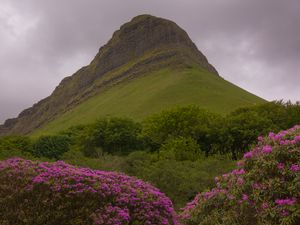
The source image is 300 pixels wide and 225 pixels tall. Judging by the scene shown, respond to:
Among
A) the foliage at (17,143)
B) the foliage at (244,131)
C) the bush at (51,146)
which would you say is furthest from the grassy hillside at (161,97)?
the foliage at (244,131)

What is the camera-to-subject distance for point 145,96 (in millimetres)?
129000

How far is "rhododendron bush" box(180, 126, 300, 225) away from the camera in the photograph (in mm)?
8570

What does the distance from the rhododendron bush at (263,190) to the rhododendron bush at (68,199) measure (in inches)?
87.3

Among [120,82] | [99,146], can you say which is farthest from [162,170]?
[120,82]

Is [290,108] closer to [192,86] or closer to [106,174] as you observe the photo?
[106,174]

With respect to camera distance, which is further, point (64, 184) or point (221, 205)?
point (64, 184)

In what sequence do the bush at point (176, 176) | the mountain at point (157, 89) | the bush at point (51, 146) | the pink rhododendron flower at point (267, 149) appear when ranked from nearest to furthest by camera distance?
the pink rhododendron flower at point (267, 149), the bush at point (176, 176), the bush at point (51, 146), the mountain at point (157, 89)

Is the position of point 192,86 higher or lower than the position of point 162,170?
higher

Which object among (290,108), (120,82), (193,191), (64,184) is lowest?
(193,191)

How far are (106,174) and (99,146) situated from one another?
2107 inches

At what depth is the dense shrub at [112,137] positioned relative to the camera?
65312 millimetres

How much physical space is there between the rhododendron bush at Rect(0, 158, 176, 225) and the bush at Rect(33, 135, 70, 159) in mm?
→ 66823

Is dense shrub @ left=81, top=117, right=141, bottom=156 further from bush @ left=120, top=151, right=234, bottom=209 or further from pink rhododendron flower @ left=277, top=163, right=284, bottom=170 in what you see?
pink rhododendron flower @ left=277, top=163, right=284, bottom=170

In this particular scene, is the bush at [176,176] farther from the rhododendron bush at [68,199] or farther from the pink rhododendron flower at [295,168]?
the pink rhododendron flower at [295,168]
